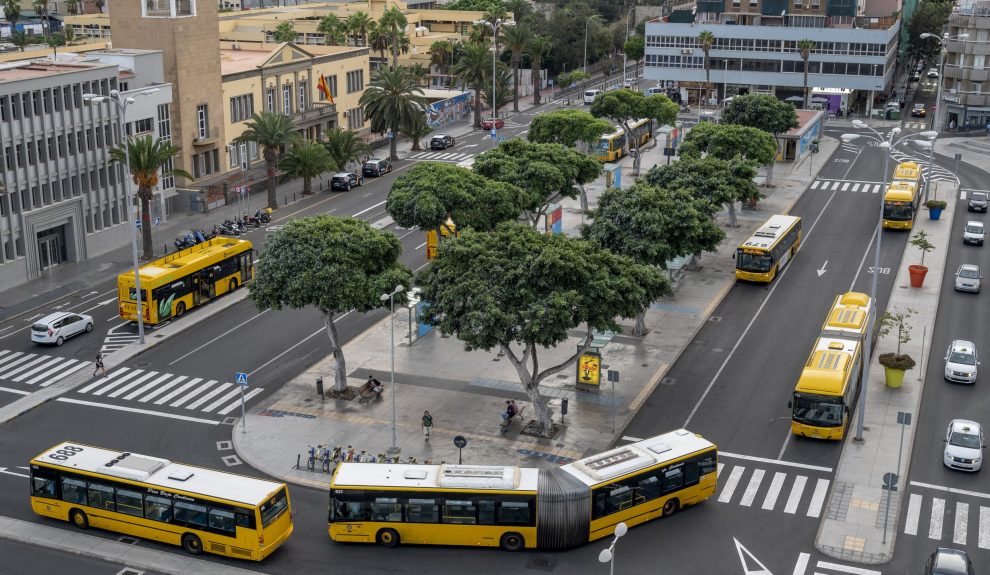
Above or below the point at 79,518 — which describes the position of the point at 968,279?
above

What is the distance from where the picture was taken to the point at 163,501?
42250 millimetres

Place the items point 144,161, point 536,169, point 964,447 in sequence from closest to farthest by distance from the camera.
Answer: point 964,447 → point 536,169 → point 144,161

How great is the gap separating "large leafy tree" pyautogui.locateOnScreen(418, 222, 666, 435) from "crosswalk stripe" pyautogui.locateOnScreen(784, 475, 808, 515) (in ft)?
35.4

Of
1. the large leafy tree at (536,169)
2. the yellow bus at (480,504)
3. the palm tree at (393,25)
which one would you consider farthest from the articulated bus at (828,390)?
the palm tree at (393,25)

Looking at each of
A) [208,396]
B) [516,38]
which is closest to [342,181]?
[208,396]

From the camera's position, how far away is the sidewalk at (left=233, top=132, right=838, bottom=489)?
2014 inches

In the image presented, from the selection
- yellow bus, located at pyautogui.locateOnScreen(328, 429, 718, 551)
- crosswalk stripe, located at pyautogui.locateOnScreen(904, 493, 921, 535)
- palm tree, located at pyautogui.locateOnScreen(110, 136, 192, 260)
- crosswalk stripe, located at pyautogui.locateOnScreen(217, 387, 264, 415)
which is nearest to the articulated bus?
crosswalk stripe, located at pyautogui.locateOnScreen(904, 493, 921, 535)

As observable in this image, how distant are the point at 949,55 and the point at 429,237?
8822 cm

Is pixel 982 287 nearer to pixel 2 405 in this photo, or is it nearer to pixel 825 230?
pixel 825 230

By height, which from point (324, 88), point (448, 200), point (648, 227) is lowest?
point (648, 227)

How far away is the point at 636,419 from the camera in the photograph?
180ft

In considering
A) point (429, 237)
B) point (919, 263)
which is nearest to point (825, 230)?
point (919, 263)

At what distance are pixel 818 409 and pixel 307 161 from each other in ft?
204

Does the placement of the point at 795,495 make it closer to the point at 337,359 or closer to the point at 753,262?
the point at 337,359
